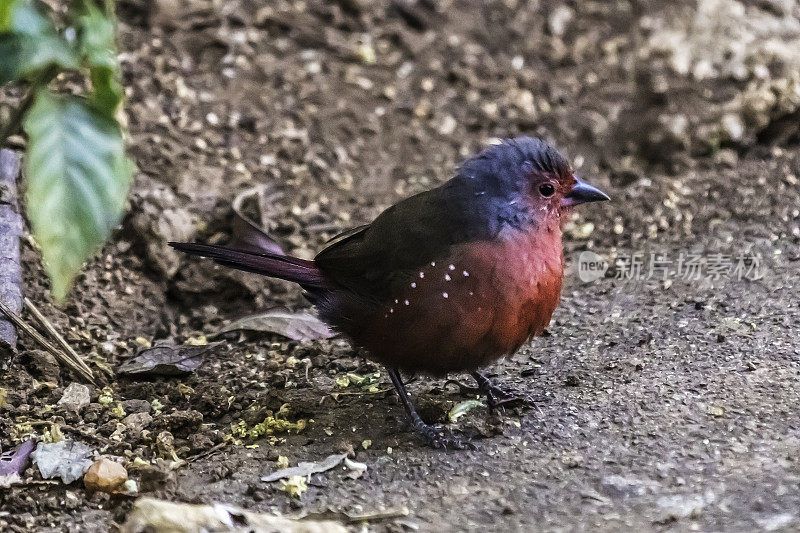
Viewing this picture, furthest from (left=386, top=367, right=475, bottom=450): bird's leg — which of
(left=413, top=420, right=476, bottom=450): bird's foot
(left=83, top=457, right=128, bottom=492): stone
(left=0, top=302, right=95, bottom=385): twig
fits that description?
(left=0, top=302, right=95, bottom=385): twig

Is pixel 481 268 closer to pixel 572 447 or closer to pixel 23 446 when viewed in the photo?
pixel 572 447

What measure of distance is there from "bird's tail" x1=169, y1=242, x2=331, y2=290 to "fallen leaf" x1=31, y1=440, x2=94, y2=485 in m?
0.83

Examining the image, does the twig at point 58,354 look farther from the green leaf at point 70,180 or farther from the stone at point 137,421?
the green leaf at point 70,180

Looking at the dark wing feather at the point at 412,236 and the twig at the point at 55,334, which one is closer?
the dark wing feather at the point at 412,236

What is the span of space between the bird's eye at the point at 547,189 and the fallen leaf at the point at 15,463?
2.04m

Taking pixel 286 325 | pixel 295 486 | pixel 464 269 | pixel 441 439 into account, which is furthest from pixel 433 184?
pixel 295 486

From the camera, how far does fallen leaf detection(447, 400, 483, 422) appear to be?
3723 millimetres

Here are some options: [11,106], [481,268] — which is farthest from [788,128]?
[11,106]

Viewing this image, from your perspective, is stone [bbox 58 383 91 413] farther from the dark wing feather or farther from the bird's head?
the bird's head

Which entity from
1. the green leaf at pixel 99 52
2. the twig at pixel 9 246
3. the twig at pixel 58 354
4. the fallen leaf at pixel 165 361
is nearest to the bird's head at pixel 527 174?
the green leaf at pixel 99 52

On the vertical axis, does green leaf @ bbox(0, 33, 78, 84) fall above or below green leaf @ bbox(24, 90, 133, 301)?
above

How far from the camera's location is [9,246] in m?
4.03

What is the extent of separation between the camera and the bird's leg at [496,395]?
12.1ft

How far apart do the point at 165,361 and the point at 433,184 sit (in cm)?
204
